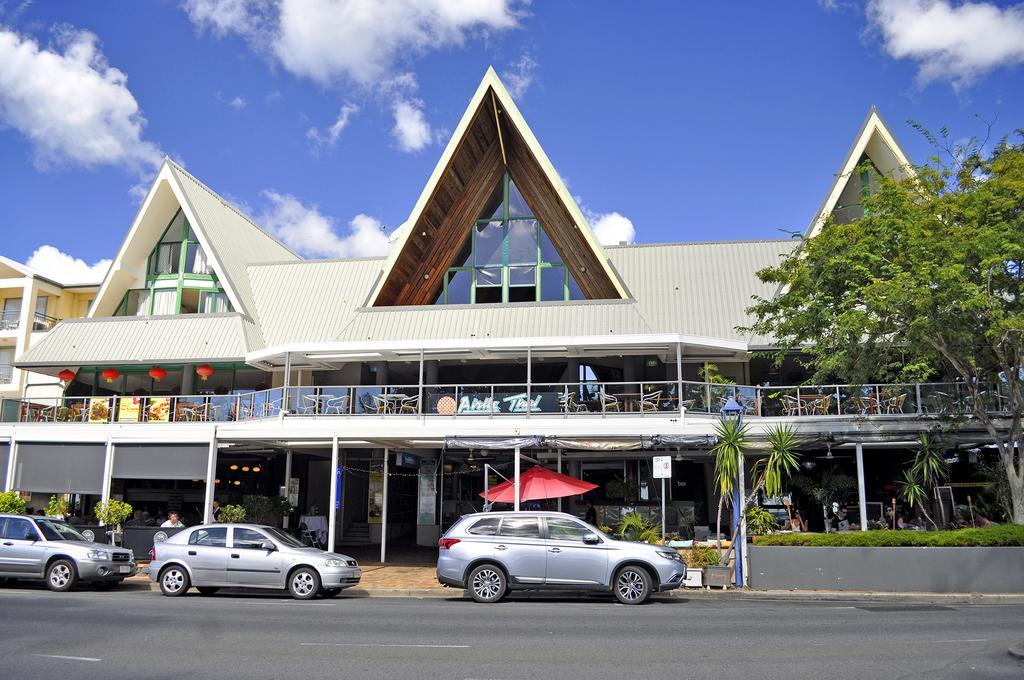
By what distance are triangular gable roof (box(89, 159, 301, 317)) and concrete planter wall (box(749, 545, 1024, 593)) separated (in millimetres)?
18821

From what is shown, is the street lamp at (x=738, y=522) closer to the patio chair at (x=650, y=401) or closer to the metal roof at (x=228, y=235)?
the patio chair at (x=650, y=401)

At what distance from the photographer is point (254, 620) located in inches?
506

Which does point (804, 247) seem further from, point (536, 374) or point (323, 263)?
point (323, 263)

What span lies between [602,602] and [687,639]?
4.85 meters

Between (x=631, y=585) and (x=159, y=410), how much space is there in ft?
52.9

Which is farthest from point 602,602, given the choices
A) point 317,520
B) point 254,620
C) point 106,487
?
point 106,487

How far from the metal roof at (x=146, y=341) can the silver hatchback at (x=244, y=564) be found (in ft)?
34.7

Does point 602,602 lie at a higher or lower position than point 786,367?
lower

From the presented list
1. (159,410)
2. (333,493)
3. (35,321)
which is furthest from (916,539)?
(35,321)

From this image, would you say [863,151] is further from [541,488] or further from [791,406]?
[541,488]

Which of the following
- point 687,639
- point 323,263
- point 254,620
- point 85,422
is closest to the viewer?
point 687,639

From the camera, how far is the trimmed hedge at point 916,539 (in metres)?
17.3

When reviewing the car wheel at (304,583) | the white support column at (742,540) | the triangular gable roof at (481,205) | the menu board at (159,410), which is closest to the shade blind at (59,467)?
the menu board at (159,410)

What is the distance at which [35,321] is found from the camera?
39.4m
